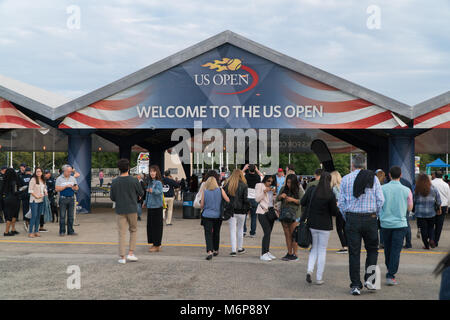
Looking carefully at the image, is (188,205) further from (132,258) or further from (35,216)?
(132,258)

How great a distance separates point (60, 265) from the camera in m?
8.47

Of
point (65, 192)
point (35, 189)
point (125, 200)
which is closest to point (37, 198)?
point (35, 189)

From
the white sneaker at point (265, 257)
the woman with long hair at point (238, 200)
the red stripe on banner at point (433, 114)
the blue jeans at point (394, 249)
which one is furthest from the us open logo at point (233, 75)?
the blue jeans at point (394, 249)

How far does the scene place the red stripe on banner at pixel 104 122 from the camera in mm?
18188

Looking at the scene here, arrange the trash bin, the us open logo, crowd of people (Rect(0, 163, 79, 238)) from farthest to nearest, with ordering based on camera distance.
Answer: the us open logo → the trash bin → crowd of people (Rect(0, 163, 79, 238))

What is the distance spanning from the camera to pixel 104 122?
18.2m

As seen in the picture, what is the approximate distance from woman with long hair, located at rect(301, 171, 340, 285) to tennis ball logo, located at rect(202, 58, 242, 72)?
432 inches

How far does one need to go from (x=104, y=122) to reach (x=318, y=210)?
12.7 m

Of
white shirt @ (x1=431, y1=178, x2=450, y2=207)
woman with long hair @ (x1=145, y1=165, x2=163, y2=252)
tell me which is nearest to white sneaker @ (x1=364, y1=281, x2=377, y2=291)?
woman with long hair @ (x1=145, y1=165, x2=163, y2=252)

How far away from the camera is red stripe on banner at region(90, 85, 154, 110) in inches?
712

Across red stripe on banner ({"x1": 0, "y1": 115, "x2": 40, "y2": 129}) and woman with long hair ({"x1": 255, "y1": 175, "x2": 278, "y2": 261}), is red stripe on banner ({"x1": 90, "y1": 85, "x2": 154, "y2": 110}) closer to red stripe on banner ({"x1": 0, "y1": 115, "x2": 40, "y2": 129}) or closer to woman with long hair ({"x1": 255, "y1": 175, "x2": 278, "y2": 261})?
red stripe on banner ({"x1": 0, "y1": 115, "x2": 40, "y2": 129})
